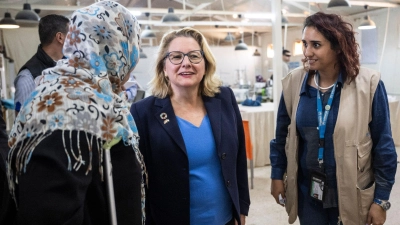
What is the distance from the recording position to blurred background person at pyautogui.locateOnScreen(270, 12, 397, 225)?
1.46m

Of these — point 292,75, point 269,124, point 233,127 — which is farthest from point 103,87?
point 269,124

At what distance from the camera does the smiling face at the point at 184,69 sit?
147 cm

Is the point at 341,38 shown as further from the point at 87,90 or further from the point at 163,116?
the point at 87,90

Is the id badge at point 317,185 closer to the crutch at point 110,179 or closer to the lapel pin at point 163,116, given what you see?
the lapel pin at point 163,116

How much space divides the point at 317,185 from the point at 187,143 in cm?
64

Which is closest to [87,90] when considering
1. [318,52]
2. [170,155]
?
[170,155]

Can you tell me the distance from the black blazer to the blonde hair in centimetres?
5

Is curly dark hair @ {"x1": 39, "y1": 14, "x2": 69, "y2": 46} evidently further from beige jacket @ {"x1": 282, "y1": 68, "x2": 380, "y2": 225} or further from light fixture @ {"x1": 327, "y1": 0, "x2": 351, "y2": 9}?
light fixture @ {"x1": 327, "y1": 0, "x2": 351, "y2": 9}

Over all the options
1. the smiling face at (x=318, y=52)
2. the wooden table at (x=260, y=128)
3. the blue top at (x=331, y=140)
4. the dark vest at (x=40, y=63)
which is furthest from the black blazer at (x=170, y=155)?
the wooden table at (x=260, y=128)

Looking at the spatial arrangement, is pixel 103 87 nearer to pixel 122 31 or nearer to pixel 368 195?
pixel 122 31

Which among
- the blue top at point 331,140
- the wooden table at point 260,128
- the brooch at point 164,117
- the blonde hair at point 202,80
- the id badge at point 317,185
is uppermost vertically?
the blonde hair at point 202,80

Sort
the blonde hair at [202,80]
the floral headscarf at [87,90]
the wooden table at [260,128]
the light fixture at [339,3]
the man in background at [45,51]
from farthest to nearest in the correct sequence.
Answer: the wooden table at [260,128] < the light fixture at [339,3] < the man in background at [45,51] < the blonde hair at [202,80] < the floral headscarf at [87,90]

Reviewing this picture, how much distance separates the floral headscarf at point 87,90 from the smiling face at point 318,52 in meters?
0.88

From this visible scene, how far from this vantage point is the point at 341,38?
4.85 feet
